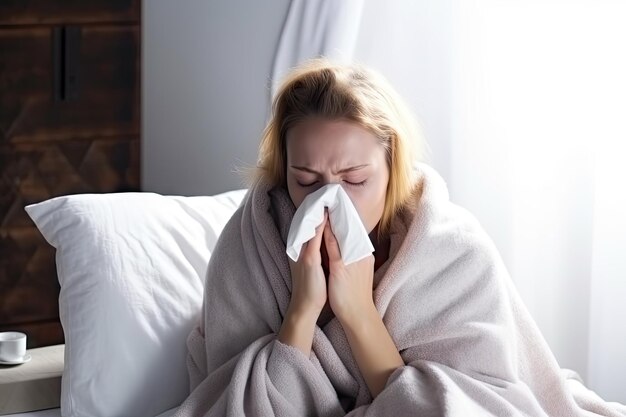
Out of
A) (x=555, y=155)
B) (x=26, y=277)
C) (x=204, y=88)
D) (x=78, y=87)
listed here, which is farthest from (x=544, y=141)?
(x=26, y=277)

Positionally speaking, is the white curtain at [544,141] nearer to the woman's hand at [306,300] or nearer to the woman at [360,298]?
the woman at [360,298]

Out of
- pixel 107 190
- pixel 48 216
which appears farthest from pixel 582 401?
pixel 107 190

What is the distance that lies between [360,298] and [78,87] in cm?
140

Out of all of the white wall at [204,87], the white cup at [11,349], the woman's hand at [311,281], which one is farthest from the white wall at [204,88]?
the woman's hand at [311,281]

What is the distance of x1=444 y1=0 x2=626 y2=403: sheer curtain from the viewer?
7.88 feet

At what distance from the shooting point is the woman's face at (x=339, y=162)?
190cm

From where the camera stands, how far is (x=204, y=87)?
324cm

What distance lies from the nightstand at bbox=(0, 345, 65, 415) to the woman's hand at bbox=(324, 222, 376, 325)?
0.59 m

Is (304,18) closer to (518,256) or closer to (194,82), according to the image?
(194,82)

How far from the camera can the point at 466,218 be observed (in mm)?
2053

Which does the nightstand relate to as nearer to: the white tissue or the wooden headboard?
the white tissue

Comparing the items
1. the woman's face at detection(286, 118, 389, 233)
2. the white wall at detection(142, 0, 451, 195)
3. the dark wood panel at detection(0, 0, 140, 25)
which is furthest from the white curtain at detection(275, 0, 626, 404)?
the dark wood panel at detection(0, 0, 140, 25)

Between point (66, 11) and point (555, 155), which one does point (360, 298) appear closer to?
point (555, 155)

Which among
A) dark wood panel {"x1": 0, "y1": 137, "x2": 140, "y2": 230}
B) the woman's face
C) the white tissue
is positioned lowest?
dark wood panel {"x1": 0, "y1": 137, "x2": 140, "y2": 230}
